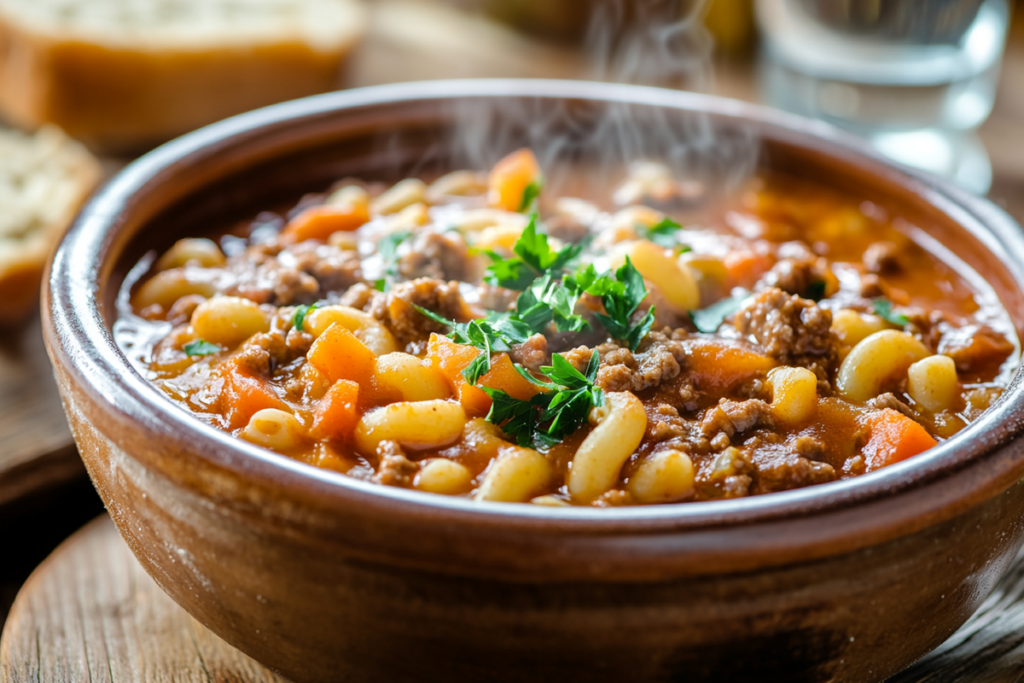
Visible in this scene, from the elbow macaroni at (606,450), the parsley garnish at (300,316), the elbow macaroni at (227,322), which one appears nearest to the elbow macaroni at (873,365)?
the elbow macaroni at (606,450)

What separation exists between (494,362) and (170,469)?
73 centimetres

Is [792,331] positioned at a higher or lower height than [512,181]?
higher

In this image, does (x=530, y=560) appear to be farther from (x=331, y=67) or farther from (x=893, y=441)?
(x=331, y=67)

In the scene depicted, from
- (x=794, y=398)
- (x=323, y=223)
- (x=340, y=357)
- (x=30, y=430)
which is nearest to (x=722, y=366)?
(x=794, y=398)

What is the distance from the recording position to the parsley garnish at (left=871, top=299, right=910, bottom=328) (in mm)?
2703

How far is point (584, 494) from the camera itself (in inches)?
80.1

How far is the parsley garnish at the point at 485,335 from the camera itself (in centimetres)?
221

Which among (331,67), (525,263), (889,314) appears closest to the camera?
(525,263)

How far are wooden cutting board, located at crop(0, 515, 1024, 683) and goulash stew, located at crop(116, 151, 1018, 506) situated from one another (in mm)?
519

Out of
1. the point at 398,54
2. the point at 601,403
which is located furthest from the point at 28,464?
the point at 398,54

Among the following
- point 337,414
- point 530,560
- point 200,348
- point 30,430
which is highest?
point 530,560

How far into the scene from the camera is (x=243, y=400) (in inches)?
87.7

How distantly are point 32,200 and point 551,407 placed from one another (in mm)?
2973

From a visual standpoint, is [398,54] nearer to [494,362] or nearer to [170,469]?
[494,362]
